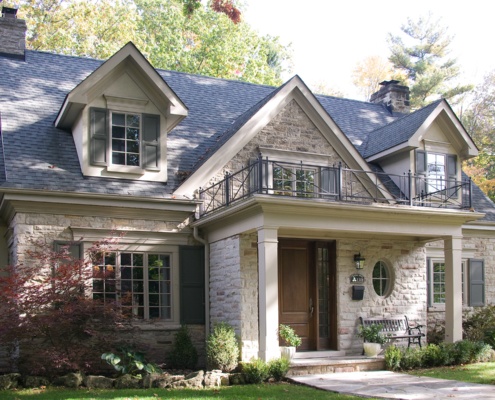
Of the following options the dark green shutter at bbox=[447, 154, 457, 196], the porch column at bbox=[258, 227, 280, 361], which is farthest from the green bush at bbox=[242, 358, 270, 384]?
the dark green shutter at bbox=[447, 154, 457, 196]

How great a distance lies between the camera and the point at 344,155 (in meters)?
15.9

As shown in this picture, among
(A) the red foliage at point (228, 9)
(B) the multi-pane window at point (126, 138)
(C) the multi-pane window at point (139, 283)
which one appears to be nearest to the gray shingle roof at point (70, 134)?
(B) the multi-pane window at point (126, 138)

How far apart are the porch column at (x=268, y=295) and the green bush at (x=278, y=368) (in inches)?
5.7

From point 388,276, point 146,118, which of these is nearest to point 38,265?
point 146,118

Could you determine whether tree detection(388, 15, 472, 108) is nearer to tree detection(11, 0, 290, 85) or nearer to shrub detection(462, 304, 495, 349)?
tree detection(11, 0, 290, 85)

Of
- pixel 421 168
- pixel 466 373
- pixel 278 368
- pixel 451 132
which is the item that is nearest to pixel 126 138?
pixel 278 368

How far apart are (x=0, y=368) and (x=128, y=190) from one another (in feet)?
14.5

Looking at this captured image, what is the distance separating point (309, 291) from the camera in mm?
14711

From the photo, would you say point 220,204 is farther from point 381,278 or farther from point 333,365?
point 381,278

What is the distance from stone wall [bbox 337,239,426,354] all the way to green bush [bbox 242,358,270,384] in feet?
11.0

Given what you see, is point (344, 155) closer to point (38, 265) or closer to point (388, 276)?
point (388, 276)

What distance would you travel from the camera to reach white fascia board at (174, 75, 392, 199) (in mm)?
14305

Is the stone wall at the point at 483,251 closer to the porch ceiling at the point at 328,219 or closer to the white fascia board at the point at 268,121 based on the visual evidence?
the porch ceiling at the point at 328,219

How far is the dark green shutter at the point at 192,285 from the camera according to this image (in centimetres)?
1383
